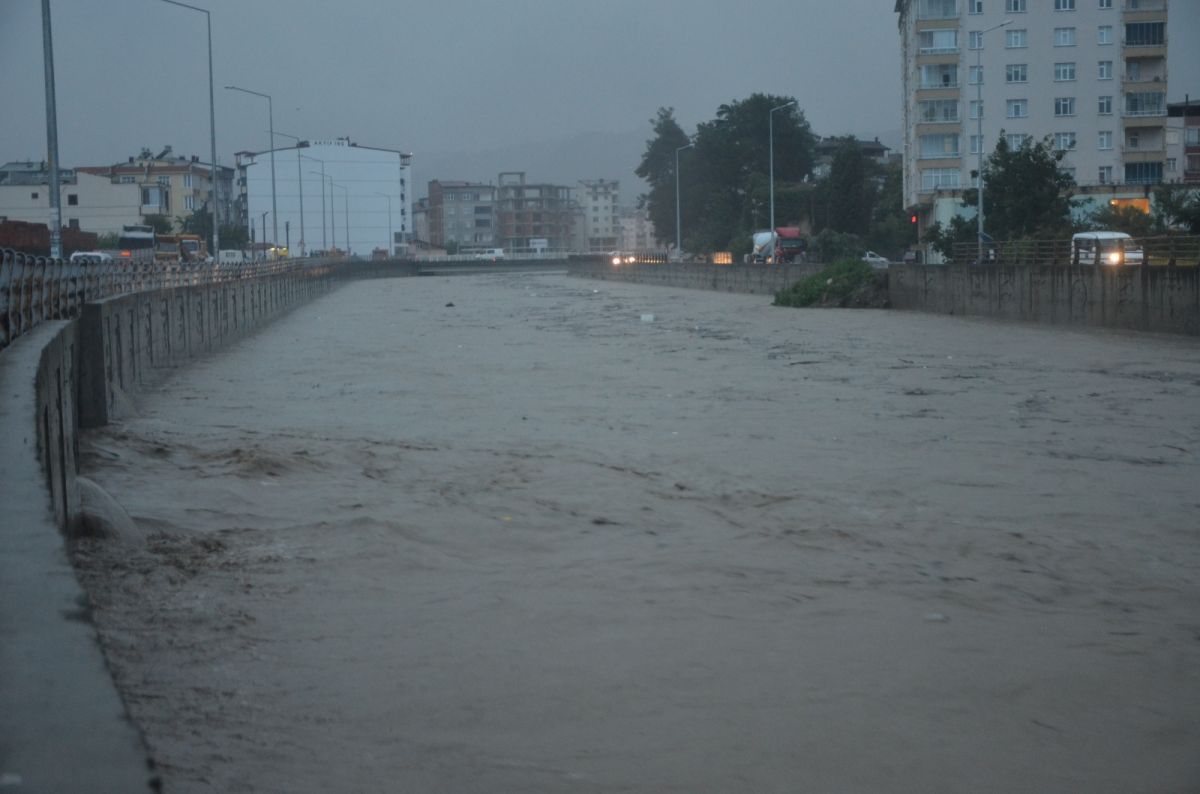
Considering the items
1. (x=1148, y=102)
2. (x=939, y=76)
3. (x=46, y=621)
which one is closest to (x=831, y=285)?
(x=939, y=76)

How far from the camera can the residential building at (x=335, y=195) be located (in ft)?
486

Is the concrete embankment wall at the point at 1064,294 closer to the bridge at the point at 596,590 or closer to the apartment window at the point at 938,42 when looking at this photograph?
the bridge at the point at 596,590

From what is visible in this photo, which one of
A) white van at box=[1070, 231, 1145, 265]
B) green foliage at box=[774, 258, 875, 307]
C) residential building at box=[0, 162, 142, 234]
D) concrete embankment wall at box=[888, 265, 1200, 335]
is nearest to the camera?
concrete embankment wall at box=[888, 265, 1200, 335]

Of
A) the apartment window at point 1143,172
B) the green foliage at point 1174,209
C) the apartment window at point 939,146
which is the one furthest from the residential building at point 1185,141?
the green foliage at point 1174,209

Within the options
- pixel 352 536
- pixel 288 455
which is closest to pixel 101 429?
pixel 288 455

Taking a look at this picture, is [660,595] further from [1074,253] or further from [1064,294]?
[1074,253]

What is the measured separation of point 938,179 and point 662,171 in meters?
57.1

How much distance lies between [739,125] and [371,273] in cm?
3166

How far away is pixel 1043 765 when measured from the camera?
17.9 ft

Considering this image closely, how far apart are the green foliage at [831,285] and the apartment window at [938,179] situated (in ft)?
101

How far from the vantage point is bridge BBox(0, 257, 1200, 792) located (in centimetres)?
523

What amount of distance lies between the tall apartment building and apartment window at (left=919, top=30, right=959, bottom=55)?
0.06 m

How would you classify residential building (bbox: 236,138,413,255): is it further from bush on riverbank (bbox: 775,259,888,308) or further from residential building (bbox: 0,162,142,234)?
bush on riverbank (bbox: 775,259,888,308)

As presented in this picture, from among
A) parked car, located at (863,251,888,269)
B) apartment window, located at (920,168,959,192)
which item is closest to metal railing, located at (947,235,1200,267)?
parked car, located at (863,251,888,269)
